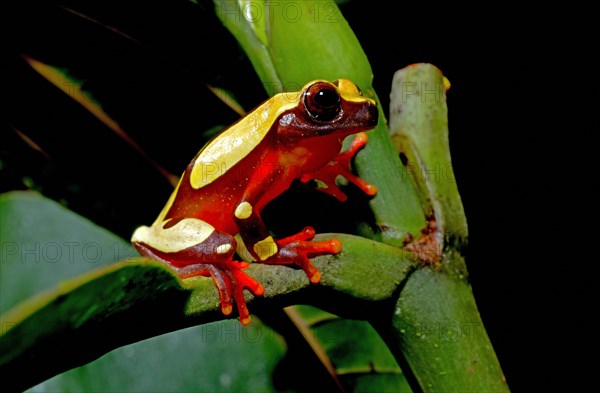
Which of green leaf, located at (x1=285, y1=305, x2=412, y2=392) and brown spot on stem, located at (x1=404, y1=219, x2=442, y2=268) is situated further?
green leaf, located at (x1=285, y1=305, x2=412, y2=392)

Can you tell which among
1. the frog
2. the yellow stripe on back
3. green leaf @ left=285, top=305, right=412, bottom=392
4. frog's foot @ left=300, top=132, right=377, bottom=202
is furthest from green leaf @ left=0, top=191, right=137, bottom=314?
frog's foot @ left=300, top=132, right=377, bottom=202

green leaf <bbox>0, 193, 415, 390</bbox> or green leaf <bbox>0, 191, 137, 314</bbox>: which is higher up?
green leaf <bbox>0, 193, 415, 390</bbox>

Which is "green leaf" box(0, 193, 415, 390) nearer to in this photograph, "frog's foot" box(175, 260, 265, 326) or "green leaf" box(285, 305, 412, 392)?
"frog's foot" box(175, 260, 265, 326)

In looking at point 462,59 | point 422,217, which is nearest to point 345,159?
point 422,217

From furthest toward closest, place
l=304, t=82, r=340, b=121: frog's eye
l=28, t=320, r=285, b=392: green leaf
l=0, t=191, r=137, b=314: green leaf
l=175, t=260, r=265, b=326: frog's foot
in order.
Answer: l=0, t=191, r=137, b=314: green leaf → l=28, t=320, r=285, b=392: green leaf → l=304, t=82, r=340, b=121: frog's eye → l=175, t=260, r=265, b=326: frog's foot

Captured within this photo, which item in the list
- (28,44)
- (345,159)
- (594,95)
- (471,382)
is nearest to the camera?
(471,382)

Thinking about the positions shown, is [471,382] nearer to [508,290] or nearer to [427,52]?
[508,290]
